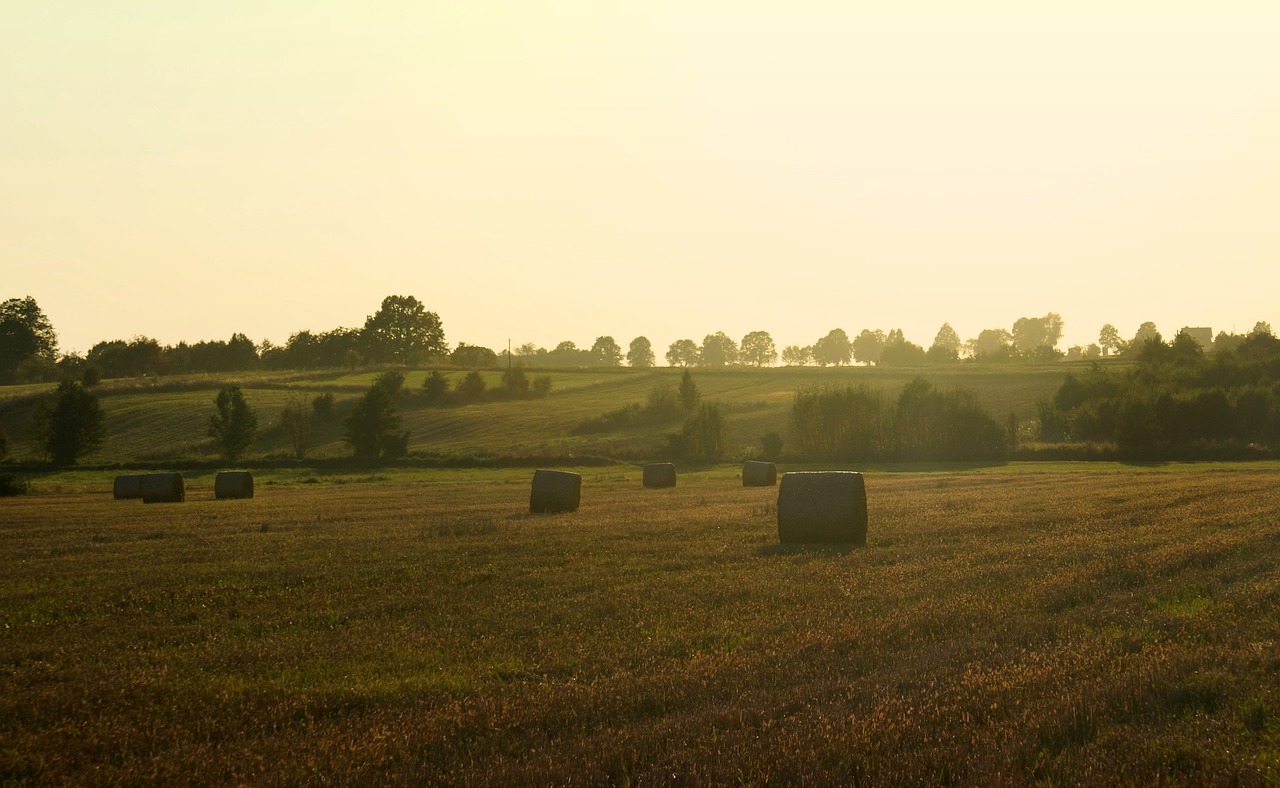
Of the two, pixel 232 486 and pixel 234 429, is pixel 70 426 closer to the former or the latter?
pixel 234 429

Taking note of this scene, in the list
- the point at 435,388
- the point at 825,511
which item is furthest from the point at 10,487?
the point at 435,388

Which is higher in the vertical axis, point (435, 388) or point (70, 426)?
point (435, 388)

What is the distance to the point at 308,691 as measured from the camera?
807 cm

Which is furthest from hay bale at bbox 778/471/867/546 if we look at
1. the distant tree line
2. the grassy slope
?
the distant tree line

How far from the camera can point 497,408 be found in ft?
340

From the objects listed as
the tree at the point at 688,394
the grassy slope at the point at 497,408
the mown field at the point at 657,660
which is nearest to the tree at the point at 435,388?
the grassy slope at the point at 497,408

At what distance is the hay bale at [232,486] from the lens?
39.7 meters

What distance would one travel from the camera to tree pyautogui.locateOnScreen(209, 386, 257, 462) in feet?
244

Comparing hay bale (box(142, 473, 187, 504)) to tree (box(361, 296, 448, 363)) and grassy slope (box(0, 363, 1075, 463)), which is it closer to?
grassy slope (box(0, 363, 1075, 463))

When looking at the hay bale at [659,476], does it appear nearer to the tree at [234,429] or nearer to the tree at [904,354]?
the tree at [234,429]

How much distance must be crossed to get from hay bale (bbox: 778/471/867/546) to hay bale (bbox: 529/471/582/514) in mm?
10395

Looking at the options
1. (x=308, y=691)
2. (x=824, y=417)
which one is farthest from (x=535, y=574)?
(x=824, y=417)

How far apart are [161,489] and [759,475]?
23.7 metres

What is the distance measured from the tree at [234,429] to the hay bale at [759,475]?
1769 inches
